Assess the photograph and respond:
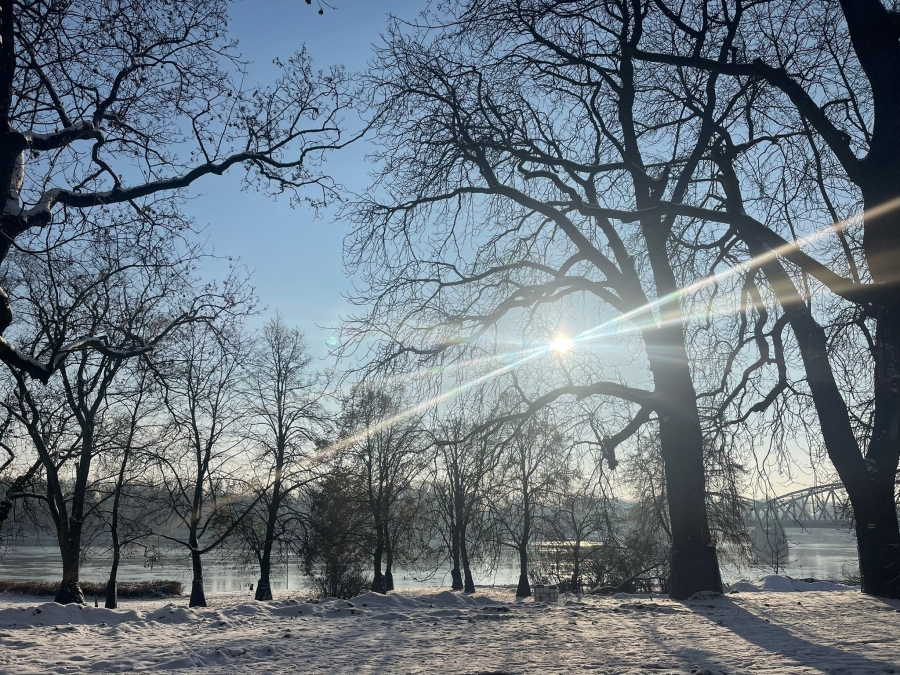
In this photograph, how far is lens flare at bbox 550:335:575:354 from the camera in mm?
11906

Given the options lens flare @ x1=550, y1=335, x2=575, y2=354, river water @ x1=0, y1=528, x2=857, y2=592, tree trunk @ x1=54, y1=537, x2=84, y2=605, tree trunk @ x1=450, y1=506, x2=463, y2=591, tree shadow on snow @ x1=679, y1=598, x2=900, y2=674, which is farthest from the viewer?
river water @ x1=0, y1=528, x2=857, y2=592

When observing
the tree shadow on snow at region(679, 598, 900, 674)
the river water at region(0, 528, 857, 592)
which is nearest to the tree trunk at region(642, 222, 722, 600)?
the tree shadow on snow at region(679, 598, 900, 674)

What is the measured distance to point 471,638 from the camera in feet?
25.5

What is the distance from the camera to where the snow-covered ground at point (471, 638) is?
6070mm

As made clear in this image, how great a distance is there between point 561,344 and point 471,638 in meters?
5.64

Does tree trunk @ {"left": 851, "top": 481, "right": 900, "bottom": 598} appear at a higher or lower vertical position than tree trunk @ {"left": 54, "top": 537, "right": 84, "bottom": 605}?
higher

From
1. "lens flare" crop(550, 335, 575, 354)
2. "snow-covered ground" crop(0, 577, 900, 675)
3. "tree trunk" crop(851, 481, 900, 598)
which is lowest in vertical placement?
"snow-covered ground" crop(0, 577, 900, 675)

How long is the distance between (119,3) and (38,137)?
71.9 inches

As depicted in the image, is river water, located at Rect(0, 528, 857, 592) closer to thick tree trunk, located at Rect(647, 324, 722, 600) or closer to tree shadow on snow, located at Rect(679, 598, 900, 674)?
thick tree trunk, located at Rect(647, 324, 722, 600)

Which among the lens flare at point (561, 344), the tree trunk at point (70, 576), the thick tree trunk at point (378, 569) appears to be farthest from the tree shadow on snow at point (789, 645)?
the thick tree trunk at point (378, 569)

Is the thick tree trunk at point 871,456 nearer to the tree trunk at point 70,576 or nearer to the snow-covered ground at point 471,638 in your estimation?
the snow-covered ground at point 471,638

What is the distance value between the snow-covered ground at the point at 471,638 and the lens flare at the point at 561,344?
13.4 feet

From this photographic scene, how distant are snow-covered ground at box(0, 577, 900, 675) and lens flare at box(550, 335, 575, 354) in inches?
160

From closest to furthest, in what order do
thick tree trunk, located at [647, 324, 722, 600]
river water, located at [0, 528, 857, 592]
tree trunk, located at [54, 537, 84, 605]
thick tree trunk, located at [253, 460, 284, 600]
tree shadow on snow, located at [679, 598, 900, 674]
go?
tree shadow on snow, located at [679, 598, 900, 674] → thick tree trunk, located at [647, 324, 722, 600] → tree trunk, located at [54, 537, 84, 605] → thick tree trunk, located at [253, 460, 284, 600] → river water, located at [0, 528, 857, 592]
